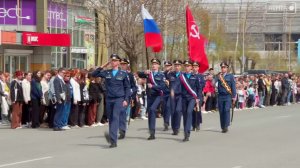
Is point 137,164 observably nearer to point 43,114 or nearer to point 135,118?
point 43,114

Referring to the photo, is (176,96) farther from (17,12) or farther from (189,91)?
(17,12)

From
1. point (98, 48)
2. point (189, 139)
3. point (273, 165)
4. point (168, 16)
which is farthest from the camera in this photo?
point (98, 48)

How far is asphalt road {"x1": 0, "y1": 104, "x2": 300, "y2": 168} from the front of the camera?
1164 centimetres

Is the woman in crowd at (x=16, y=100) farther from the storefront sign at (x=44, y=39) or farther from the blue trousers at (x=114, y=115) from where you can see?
the storefront sign at (x=44, y=39)

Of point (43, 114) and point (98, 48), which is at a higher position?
point (98, 48)

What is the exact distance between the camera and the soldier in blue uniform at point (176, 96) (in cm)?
1619

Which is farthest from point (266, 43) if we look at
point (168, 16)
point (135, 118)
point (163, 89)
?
point (163, 89)

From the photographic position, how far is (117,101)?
14211 mm

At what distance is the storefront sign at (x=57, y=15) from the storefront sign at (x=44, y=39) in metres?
5.32

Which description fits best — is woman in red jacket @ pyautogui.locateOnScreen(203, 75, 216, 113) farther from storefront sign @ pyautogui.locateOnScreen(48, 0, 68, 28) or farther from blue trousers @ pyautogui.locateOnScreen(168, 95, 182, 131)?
storefront sign @ pyautogui.locateOnScreen(48, 0, 68, 28)

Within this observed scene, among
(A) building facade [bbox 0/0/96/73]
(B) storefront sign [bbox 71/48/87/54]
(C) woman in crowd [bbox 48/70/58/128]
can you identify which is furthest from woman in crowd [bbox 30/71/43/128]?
(B) storefront sign [bbox 71/48/87/54]

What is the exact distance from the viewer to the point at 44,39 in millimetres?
39406

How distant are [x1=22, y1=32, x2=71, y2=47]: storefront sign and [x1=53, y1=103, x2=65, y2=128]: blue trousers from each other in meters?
20.2

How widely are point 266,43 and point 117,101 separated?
7367 cm
